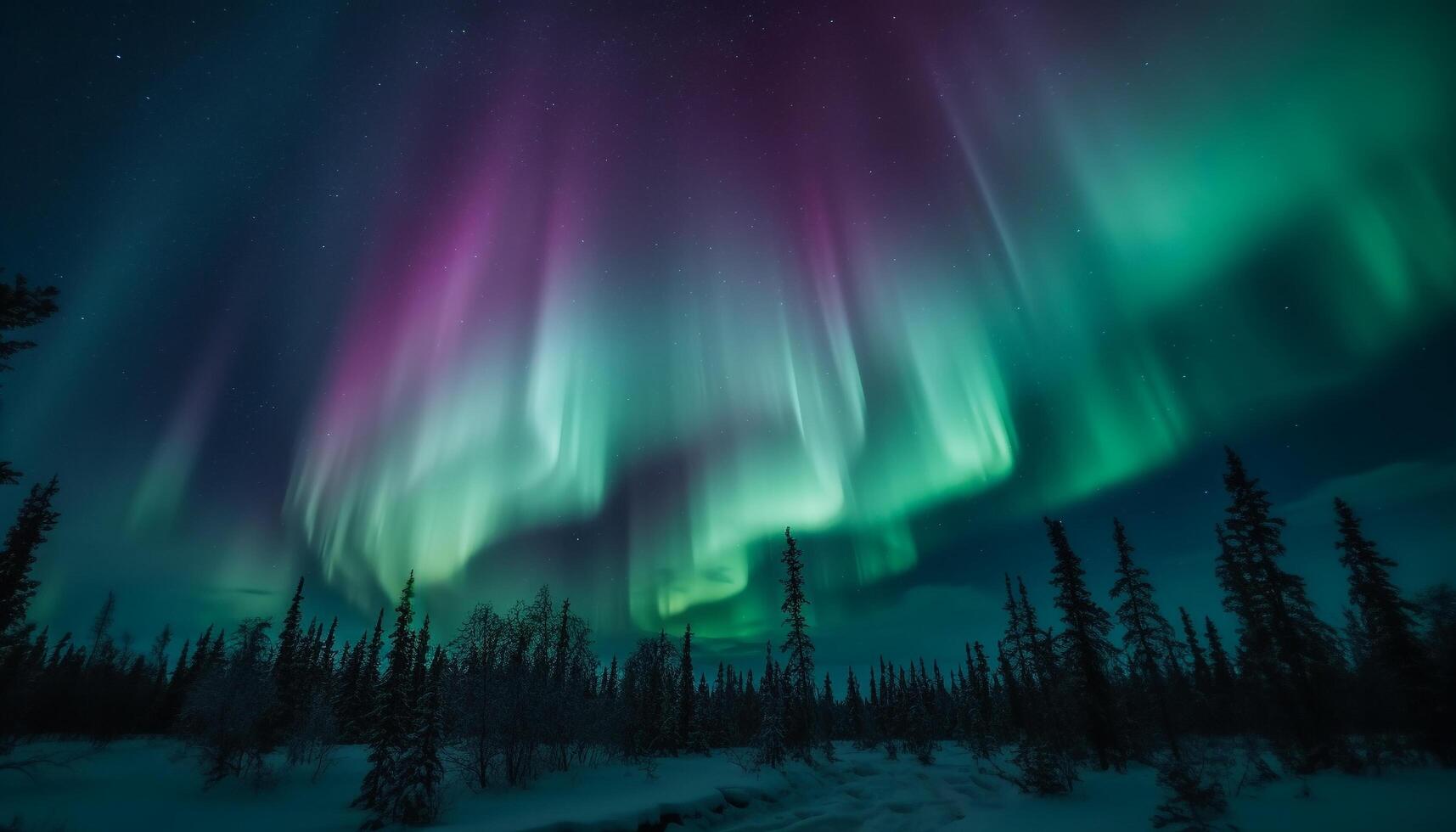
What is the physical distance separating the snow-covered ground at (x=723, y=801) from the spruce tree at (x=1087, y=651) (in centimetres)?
320

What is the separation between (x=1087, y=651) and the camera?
35.3 meters

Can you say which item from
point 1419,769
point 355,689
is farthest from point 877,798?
point 355,689

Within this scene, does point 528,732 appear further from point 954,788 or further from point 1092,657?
point 1092,657

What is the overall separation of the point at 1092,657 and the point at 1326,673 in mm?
10454

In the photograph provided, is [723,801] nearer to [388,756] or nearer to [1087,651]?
[388,756]

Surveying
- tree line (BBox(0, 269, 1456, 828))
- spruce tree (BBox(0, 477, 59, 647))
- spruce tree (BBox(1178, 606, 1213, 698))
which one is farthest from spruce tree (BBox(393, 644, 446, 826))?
spruce tree (BBox(1178, 606, 1213, 698))

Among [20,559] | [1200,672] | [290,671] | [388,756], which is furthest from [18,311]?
[1200,672]

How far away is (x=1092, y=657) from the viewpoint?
34906 millimetres

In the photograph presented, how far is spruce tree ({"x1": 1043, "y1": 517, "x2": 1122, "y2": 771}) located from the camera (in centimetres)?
3303

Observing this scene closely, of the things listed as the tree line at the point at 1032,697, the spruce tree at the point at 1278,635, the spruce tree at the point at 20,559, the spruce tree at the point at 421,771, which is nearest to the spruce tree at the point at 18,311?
the tree line at the point at 1032,697

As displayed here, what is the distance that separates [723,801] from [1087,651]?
26.7 meters

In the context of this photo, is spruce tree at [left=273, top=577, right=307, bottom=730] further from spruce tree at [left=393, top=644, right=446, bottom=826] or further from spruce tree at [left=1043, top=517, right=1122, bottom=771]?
spruce tree at [left=1043, top=517, right=1122, bottom=771]

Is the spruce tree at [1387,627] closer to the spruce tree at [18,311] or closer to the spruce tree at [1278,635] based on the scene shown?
the spruce tree at [1278,635]

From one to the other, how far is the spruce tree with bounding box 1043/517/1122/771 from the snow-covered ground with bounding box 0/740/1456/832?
3.20 meters
